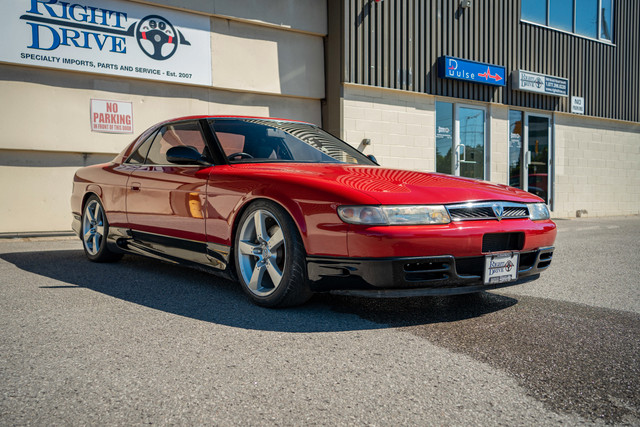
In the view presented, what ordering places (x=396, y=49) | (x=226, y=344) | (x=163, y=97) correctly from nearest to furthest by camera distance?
(x=226, y=344) < (x=163, y=97) < (x=396, y=49)

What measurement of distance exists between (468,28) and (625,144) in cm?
715

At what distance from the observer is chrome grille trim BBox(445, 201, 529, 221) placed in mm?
3139

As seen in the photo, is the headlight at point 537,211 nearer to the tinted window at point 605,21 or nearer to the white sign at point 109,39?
the white sign at point 109,39

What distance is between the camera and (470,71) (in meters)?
12.5

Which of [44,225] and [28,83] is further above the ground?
[28,83]

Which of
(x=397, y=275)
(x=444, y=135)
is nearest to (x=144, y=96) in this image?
(x=444, y=135)

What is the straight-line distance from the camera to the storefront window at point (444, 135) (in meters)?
12.4

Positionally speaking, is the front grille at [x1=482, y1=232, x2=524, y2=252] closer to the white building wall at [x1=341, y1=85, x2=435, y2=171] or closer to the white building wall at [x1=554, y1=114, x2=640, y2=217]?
the white building wall at [x1=341, y1=85, x2=435, y2=171]

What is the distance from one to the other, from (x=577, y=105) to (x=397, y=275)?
13.9 m

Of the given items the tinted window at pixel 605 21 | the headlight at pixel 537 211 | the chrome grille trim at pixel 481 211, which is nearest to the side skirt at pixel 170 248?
the chrome grille trim at pixel 481 211

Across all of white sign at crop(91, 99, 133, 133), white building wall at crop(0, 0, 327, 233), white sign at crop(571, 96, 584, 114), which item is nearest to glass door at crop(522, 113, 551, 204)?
white sign at crop(571, 96, 584, 114)

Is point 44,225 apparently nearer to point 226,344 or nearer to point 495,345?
point 226,344

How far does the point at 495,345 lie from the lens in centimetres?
274

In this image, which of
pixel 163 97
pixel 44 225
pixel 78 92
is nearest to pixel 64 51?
pixel 78 92
